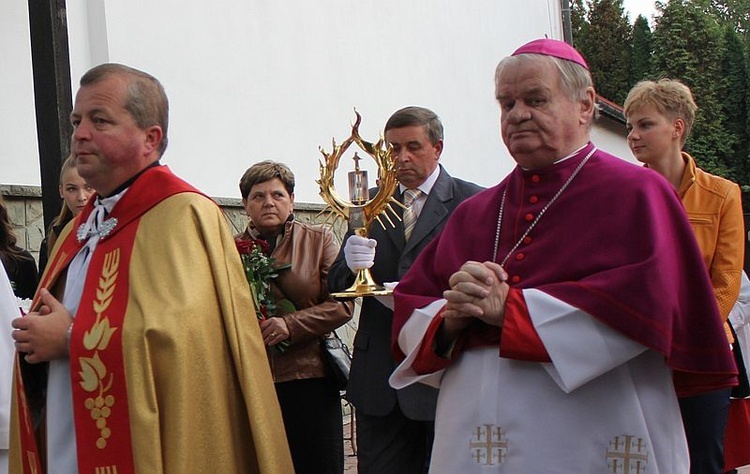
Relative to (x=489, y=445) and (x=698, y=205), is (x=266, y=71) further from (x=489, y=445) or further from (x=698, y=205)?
(x=489, y=445)

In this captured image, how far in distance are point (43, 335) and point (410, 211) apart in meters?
1.84

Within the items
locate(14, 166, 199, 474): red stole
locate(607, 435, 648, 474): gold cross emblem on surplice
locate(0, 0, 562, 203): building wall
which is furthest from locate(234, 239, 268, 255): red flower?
locate(0, 0, 562, 203): building wall

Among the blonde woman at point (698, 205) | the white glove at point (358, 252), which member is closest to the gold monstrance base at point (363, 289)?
the white glove at point (358, 252)

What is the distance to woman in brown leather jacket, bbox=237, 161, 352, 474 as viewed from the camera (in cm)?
496

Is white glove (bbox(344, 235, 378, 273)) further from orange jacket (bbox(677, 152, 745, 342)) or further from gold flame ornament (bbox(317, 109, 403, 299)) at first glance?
orange jacket (bbox(677, 152, 745, 342))

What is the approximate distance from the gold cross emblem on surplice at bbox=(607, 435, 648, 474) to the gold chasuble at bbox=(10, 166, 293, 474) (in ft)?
4.12

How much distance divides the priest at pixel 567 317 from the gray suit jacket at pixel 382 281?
136 cm

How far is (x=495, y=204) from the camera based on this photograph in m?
3.30

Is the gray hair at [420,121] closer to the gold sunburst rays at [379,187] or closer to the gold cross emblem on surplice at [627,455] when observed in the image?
the gold sunburst rays at [379,187]

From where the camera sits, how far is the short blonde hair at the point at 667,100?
4.53 metres

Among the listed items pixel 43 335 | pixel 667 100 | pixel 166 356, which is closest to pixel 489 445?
pixel 166 356

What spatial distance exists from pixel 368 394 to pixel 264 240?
1012 millimetres

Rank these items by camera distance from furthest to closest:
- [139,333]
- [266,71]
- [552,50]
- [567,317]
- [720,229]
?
[266,71] → [720,229] → [139,333] → [552,50] → [567,317]

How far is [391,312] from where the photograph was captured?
4.67 m
